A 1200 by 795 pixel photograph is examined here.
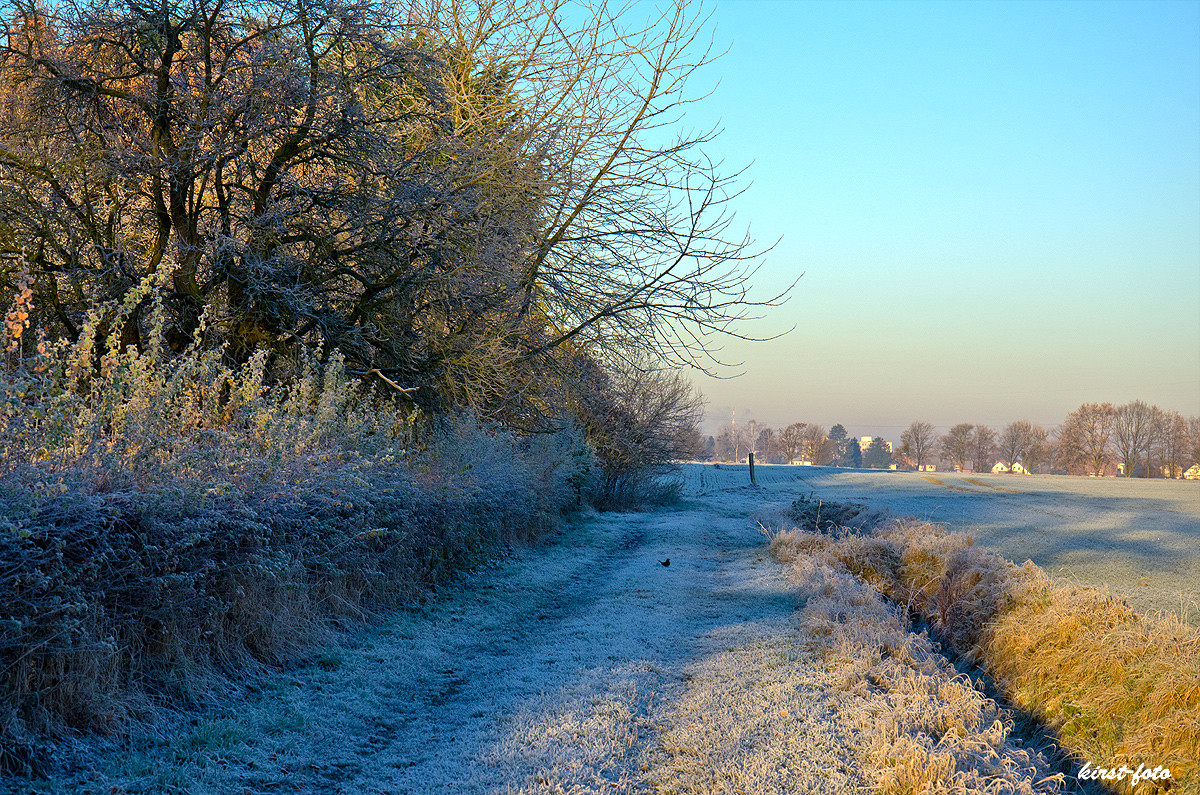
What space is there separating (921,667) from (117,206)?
31.6 feet

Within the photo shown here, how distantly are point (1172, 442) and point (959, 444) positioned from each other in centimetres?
2558

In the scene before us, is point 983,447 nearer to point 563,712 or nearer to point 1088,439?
point 1088,439

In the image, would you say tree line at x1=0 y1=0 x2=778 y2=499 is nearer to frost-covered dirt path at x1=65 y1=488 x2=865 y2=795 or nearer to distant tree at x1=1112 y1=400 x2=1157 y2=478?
frost-covered dirt path at x1=65 y1=488 x2=865 y2=795

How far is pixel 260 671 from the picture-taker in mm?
5258

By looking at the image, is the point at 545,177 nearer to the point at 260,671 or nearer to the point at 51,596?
the point at 260,671

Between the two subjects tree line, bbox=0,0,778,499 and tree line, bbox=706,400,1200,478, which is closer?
tree line, bbox=0,0,778,499

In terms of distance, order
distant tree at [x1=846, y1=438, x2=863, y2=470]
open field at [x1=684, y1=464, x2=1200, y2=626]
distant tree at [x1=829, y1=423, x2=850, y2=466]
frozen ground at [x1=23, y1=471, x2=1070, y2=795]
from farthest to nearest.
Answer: distant tree at [x1=846, y1=438, x2=863, y2=470] → distant tree at [x1=829, y1=423, x2=850, y2=466] → open field at [x1=684, y1=464, x2=1200, y2=626] → frozen ground at [x1=23, y1=471, x2=1070, y2=795]

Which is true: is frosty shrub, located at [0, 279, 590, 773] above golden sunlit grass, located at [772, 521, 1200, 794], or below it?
above

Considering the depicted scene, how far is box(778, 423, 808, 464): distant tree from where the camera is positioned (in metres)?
112

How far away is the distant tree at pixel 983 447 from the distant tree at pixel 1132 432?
20.1 metres

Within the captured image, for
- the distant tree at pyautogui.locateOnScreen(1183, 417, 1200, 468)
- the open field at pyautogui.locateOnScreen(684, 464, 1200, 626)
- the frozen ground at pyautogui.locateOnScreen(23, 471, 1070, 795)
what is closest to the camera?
the frozen ground at pyautogui.locateOnScreen(23, 471, 1070, 795)

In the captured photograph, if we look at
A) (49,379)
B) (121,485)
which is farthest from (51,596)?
(49,379)

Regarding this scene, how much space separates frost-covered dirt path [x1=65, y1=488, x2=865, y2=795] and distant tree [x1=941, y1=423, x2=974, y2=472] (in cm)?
9485

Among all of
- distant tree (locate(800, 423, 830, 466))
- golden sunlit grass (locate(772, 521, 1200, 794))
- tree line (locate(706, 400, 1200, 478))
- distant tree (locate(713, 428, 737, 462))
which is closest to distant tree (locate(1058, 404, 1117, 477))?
tree line (locate(706, 400, 1200, 478))
